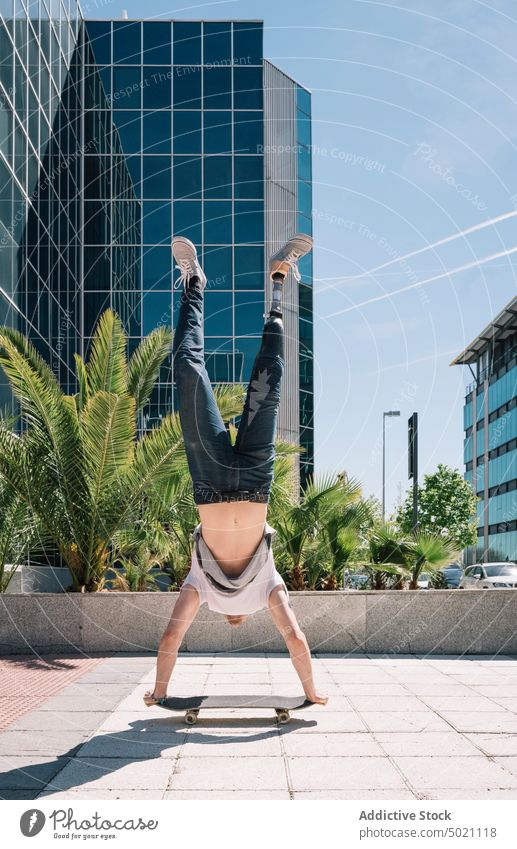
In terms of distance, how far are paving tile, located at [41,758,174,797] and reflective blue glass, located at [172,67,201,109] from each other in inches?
902

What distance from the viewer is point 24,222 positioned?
62.1ft

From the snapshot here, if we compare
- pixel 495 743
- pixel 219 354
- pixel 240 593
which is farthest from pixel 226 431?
pixel 219 354

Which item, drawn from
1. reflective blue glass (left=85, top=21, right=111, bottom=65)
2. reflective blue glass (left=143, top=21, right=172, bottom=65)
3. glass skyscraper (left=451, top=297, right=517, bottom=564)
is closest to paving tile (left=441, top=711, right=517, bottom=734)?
reflective blue glass (left=143, top=21, right=172, bottom=65)

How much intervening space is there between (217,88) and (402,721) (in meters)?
22.7

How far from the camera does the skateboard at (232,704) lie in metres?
6.34

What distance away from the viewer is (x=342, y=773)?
5031mm

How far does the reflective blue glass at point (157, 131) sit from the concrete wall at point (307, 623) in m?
17.2

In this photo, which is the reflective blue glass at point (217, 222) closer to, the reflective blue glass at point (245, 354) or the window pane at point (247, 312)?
the window pane at point (247, 312)

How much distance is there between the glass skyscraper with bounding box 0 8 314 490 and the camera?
78.7ft

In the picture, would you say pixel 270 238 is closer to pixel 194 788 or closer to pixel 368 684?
pixel 368 684

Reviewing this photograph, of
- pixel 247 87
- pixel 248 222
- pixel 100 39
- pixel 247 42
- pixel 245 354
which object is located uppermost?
pixel 247 42

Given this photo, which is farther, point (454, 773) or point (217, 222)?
point (217, 222)

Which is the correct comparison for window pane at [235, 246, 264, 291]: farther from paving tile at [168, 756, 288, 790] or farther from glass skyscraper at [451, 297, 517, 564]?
paving tile at [168, 756, 288, 790]

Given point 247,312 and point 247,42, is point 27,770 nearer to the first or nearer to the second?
point 247,312
